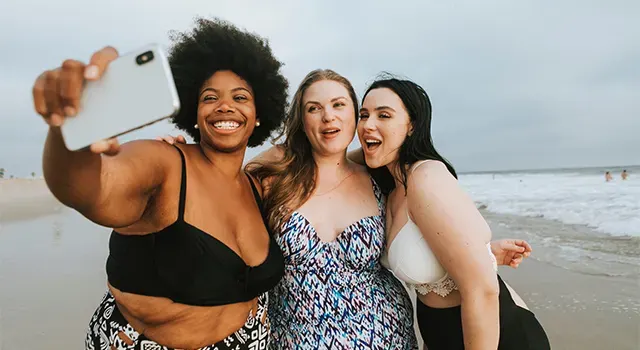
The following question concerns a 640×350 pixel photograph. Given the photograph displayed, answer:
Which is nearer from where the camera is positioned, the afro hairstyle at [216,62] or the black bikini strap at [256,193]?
the afro hairstyle at [216,62]

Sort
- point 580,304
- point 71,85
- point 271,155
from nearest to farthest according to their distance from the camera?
1. point 71,85
2. point 271,155
3. point 580,304

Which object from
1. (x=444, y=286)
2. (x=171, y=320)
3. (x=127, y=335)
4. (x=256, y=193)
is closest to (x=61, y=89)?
(x=171, y=320)

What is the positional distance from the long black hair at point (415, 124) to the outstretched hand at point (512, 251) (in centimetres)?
84

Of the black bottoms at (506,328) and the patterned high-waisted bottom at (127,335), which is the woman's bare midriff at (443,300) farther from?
the patterned high-waisted bottom at (127,335)

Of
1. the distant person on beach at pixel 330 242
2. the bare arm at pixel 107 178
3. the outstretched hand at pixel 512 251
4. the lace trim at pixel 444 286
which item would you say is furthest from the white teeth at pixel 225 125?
the outstretched hand at pixel 512 251

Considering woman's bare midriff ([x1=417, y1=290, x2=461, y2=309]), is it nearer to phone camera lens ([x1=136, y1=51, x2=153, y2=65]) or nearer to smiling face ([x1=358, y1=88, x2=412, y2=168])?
smiling face ([x1=358, y1=88, x2=412, y2=168])

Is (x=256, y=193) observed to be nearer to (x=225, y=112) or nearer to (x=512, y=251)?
(x=225, y=112)

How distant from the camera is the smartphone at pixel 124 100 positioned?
114 cm

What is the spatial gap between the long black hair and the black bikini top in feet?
4.75

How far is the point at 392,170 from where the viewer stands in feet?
10.4

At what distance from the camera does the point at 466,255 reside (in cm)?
236

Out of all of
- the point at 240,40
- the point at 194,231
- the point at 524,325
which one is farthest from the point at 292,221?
the point at 524,325

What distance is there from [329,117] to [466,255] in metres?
1.41

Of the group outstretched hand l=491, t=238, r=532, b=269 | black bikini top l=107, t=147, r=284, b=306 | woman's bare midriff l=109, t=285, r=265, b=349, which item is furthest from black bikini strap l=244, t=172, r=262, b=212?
outstretched hand l=491, t=238, r=532, b=269
